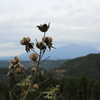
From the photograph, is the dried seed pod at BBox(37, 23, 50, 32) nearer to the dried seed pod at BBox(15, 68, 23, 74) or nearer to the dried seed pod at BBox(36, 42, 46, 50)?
the dried seed pod at BBox(36, 42, 46, 50)

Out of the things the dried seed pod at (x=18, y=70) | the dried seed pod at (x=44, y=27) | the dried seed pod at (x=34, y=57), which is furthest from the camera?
the dried seed pod at (x=18, y=70)

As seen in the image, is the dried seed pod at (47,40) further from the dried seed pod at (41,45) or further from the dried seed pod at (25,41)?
the dried seed pod at (25,41)

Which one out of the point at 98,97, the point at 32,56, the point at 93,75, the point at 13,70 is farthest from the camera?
the point at 93,75

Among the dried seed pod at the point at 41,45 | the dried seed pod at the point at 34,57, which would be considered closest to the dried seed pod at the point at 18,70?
the dried seed pod at the point at 34,57

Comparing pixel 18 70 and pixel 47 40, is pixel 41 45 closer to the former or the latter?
pixel 47 40

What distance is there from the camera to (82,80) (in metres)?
81.1

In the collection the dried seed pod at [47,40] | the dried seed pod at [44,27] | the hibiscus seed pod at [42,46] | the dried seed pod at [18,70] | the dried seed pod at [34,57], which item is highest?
the dried seed pod at [44,27]

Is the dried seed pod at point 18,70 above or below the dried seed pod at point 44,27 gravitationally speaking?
below

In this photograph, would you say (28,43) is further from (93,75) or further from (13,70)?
(93,75)

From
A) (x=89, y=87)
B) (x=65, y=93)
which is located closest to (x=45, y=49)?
(x=89, y=87)

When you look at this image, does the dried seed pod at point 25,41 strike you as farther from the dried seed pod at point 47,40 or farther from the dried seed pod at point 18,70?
the dried seed pod at point 18,70

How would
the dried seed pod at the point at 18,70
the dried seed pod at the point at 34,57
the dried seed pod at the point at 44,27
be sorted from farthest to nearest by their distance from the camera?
1. the dried seed pod at the point at 18,70
2. the dried seed pod at the point at 34,57
3. the dried seed pod at the point at 44,27

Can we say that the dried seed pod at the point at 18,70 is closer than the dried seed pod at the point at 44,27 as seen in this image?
No

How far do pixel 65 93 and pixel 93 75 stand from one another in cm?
11475
